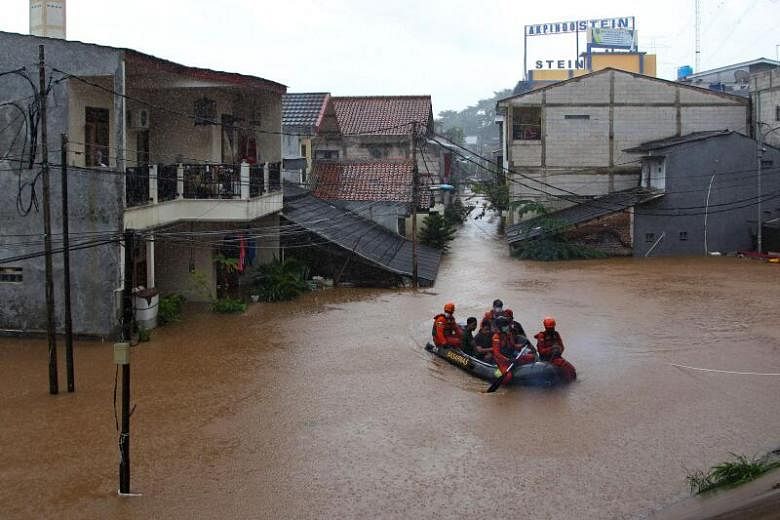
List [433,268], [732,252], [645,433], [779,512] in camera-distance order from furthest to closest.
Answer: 1. [732,252]
2. [433,268]
3. [645,433]
4. [779,512]

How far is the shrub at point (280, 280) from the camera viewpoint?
24.7 m

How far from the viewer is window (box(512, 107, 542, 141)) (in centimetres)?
3881

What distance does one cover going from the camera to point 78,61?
18438 mm

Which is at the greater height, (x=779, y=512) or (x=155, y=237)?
(x=155, y=237)

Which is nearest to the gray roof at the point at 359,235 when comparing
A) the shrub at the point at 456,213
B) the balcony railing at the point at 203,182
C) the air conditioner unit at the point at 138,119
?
the balcony railing at the point at 203,182

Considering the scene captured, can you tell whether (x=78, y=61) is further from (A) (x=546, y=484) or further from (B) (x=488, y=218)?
(B) (x=488, y=218)

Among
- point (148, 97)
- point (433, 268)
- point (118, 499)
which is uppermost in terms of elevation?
point (148, 97)

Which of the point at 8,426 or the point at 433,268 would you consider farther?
the point at 433,268

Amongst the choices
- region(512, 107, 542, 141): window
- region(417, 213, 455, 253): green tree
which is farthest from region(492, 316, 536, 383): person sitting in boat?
region(512, 107, 542, 141): window

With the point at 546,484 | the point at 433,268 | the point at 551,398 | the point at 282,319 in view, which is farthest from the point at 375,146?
the point at 546,484

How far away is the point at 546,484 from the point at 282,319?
12149 mm

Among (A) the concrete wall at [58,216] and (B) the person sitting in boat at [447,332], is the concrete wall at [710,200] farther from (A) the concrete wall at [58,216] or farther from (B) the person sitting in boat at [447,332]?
(A) the concrete wall at [58,216]

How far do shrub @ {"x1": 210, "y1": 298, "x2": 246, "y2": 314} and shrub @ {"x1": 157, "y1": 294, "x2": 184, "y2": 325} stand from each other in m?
1.23

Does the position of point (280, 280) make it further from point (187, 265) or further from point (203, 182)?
point (203, 182)
